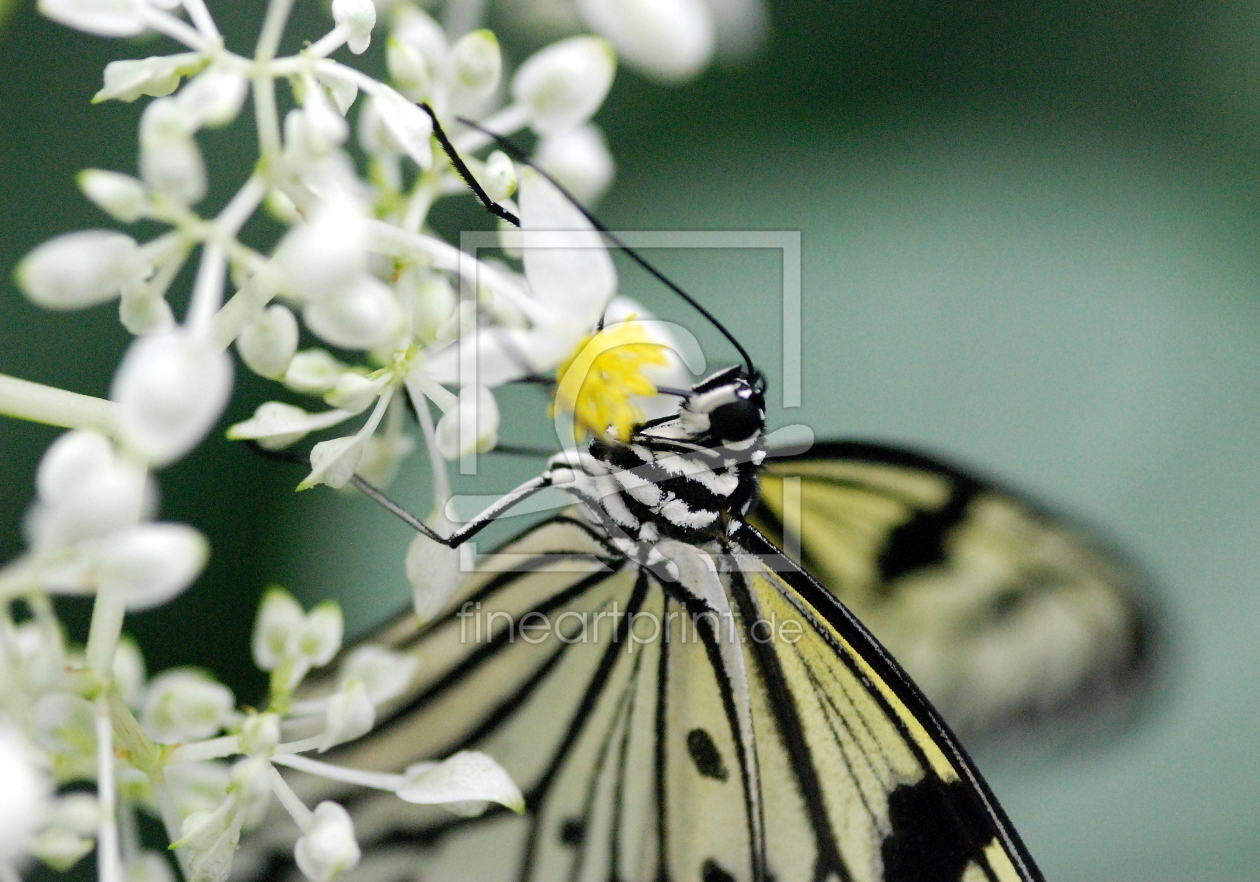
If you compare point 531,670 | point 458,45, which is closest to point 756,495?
point 531,670

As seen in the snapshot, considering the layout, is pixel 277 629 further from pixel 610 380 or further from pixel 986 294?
pixel 986 294

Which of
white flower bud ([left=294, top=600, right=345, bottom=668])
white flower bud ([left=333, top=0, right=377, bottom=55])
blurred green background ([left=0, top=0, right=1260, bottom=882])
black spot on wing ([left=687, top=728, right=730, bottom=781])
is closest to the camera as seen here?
white flower bud ([left=333, top=0, right=377, bottom=55])

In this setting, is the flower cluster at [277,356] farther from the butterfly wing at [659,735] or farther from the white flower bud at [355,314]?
the butterfly wing at [659,735]

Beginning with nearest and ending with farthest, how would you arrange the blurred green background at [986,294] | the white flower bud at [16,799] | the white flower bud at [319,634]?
the white flower bud at [16,799] → the white flower bud at [319,634] → the blurred green background at [986,294]

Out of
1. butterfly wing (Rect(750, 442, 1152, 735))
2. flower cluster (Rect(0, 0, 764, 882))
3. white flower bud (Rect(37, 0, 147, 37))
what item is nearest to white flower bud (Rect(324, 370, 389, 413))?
flower cluster (Rect(0, 0, 764, 882))

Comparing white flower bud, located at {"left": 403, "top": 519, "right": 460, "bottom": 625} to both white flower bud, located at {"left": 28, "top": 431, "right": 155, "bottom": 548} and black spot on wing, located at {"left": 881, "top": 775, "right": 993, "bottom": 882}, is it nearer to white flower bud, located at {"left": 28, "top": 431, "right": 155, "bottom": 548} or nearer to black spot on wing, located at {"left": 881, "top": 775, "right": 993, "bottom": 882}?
white flower bud, located at {"left": 28, "top": 431, "right": 155, "bottom": 548}

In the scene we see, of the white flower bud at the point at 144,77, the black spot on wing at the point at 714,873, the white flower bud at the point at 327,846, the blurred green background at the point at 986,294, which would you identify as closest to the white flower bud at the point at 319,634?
the white flower bud at the point at 327,846
